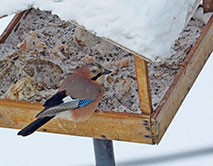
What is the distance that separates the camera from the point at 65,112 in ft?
6.41

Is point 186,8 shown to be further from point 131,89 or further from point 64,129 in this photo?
point 64,129

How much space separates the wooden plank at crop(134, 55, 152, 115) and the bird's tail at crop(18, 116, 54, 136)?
27 centimetres

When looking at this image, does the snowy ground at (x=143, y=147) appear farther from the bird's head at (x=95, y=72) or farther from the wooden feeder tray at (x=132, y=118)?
the bird's head at (x=95, y=72)

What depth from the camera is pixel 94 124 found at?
2004 mm

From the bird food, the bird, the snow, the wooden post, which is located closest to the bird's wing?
the bird

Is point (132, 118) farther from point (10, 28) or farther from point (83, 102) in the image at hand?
point (10, 28)

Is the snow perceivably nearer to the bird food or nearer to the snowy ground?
the snowy ground

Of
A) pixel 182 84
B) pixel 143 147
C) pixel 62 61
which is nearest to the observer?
pixel 182 84

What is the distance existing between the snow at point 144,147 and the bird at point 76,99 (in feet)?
4.98

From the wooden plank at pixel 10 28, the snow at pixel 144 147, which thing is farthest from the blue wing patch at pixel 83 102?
the snow at pixel 144 147

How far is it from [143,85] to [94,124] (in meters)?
0.21

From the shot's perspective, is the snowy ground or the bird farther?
the snowy ground

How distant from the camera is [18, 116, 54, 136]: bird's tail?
1864 millimetres

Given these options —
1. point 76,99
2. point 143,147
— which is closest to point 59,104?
point 76,99
